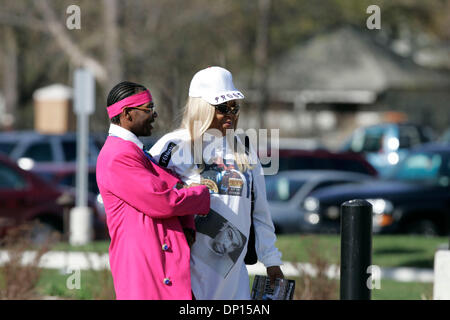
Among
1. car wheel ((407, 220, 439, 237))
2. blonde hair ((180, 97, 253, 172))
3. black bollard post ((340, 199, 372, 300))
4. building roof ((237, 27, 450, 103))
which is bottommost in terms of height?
car wheel ((407, 220, 439, 237))

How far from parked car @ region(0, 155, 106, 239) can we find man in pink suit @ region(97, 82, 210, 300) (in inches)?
351

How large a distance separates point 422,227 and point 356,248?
9.27 meters

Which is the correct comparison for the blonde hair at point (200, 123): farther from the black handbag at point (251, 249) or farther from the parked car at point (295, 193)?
the parked car at point (295, 193)

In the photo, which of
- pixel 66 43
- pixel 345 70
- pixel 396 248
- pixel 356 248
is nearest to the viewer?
pixel 356 248

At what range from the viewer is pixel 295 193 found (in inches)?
578

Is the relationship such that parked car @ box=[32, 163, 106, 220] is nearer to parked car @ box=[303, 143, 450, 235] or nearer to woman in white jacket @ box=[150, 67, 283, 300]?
parked car @ box=[303, 143, 450, 235]

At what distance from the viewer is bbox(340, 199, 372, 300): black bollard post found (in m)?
4.85

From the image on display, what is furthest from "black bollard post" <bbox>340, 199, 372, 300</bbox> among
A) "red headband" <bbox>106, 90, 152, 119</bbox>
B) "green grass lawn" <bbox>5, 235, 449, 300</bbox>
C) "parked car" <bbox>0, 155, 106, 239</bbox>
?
"parked car" <bbox>0, 155, 106, 239</bbox>

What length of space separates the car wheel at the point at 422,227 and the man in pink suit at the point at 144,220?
10.3 metres

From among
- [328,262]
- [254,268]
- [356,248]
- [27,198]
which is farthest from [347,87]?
[356,248]

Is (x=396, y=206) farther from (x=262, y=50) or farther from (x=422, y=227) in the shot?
(x=262, y=50)

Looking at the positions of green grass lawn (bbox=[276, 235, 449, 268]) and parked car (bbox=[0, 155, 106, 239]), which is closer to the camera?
green grass lawn (bbox=[276, 235, 449, 268])

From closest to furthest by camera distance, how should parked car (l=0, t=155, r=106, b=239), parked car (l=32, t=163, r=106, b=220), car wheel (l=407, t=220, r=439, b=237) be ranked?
parked car (l=0, t=155, r=106, b=239)
car wheel (l=407, t=220, r=439, b=237)
parked car (l=32, t=163, r=106, b=220)
